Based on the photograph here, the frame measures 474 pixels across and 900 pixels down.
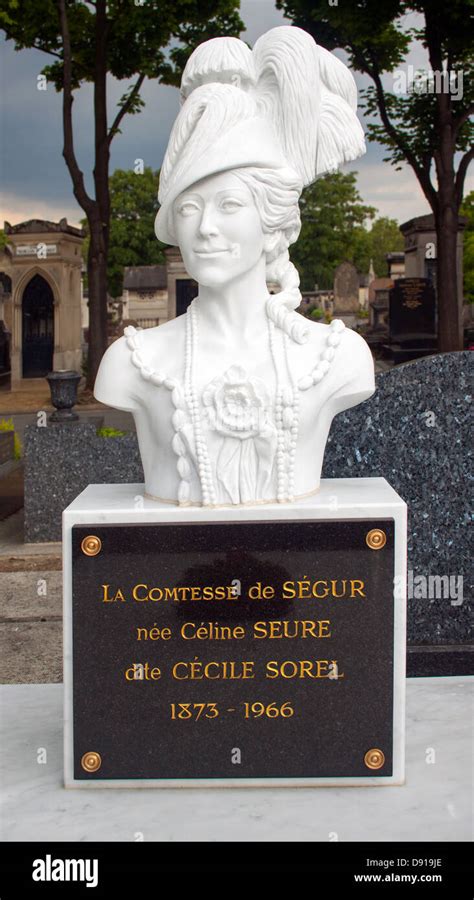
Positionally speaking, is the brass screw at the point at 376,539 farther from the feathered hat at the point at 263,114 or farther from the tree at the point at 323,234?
the tree at the point at 323,234

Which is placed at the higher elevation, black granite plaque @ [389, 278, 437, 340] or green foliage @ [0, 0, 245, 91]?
green foliage @ [0, 0, 245, 91]

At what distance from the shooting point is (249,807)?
3.47 meters

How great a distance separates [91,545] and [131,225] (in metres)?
38.0

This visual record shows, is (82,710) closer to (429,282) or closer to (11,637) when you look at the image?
(11,637)

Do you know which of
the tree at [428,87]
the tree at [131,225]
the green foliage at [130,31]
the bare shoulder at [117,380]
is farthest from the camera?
the tree at [131,225]

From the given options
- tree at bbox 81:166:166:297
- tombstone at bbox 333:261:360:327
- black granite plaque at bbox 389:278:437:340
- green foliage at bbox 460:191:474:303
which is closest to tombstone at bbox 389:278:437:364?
black granite plaque at bbox 389:278:437:340

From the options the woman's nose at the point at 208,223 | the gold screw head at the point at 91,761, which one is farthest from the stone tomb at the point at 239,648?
the woman's nose at the point at 208,223

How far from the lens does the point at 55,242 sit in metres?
22.1

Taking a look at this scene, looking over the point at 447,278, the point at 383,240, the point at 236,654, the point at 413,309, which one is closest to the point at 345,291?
the point at 413,309

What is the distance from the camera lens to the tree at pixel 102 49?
17391mm

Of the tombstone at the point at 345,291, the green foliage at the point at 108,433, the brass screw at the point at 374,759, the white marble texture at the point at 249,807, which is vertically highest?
the tombstone at the point at 345,291

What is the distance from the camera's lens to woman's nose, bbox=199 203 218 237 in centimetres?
354

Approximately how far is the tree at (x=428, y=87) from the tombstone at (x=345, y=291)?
13.3 meters

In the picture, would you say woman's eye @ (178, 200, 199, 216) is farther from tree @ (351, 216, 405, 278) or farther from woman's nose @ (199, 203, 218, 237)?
tree @ (351, 216, 405, 278)
